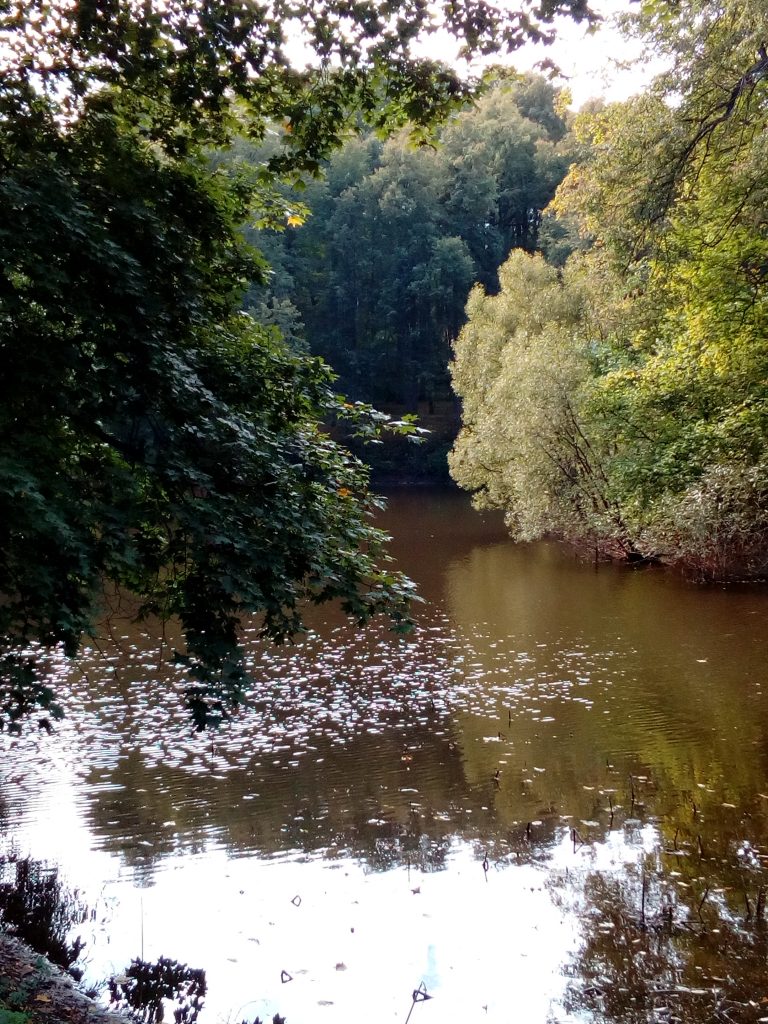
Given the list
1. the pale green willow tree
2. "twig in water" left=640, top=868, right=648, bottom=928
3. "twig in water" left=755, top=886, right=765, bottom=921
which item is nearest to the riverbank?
"twig in water" left=640, top=868, right=648, bottom=928

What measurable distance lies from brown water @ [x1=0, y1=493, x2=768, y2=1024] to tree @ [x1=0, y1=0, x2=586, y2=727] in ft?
7.28

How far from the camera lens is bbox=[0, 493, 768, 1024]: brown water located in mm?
5805

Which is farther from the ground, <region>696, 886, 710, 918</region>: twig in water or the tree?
the tree

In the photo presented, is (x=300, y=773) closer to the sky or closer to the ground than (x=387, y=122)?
closer to the ground

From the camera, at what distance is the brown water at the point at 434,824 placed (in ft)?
19.0

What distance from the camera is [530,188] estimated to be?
5400 cm

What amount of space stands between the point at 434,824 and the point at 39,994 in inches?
176

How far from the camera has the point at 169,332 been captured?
5633 mm

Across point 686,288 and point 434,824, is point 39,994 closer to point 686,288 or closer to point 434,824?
point 434,824

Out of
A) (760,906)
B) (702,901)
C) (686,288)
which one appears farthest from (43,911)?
(686,288)

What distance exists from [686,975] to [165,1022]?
10.8ft

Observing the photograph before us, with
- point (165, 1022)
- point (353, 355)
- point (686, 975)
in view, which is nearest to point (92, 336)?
point (165, 1022)

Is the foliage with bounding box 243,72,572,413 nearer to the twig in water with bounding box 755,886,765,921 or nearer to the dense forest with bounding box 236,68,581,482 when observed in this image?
the dense forest with bounding box 236,68,581,482

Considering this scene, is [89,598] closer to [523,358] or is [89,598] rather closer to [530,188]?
[523,358]
